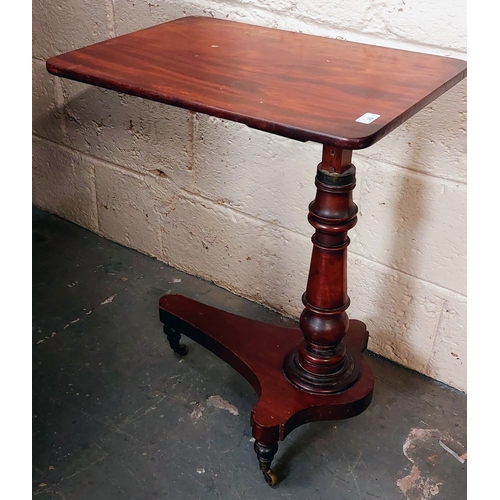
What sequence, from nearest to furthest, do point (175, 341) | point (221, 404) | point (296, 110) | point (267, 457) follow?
point (296, 110)
point (267, 457)
point (221, 404)
point (175, 341)

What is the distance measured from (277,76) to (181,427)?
0.92 metres

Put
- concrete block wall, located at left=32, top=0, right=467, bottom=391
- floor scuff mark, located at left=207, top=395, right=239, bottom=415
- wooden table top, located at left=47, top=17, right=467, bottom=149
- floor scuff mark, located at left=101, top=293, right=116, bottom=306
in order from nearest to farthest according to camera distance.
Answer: wooden table top, located at left=47, top=17, right=467, bottom=149
concrete block wall, located at left=32, top=0, right=467, bottom=391
floor scuff mark, located at left=207, top=395, right=239, bottom=415
floor scuff mark, located at left=101, top=293, right=116, bottom=306

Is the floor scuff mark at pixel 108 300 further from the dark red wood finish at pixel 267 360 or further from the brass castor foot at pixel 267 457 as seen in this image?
the brass castor foot at pixel 267 457

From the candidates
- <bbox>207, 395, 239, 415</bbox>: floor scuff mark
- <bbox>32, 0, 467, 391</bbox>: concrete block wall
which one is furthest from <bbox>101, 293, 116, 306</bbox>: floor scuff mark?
<bbox>207, 395, 239, 415</bbox>: floor scuff mark

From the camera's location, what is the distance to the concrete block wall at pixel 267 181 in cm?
161

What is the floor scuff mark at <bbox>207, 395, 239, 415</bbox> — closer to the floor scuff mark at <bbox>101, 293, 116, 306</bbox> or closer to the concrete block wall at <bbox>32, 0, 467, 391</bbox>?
the concrete block wall at <bbox>32, 0, 467, 391</bbox>

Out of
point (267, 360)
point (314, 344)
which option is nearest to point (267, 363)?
point (267, 360)

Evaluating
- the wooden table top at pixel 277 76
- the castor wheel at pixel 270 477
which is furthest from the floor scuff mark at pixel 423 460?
the wooden table top at pixel 277 76

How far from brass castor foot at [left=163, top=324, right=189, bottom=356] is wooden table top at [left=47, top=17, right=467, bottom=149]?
80 cm

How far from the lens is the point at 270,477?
152 centimetres

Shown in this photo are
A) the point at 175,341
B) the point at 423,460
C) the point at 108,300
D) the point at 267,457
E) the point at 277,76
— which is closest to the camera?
the point at 277,76

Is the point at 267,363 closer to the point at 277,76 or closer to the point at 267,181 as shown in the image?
the point at 267,181

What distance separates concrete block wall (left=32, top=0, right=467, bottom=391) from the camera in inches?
63.5

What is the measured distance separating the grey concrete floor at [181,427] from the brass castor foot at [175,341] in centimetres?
2
